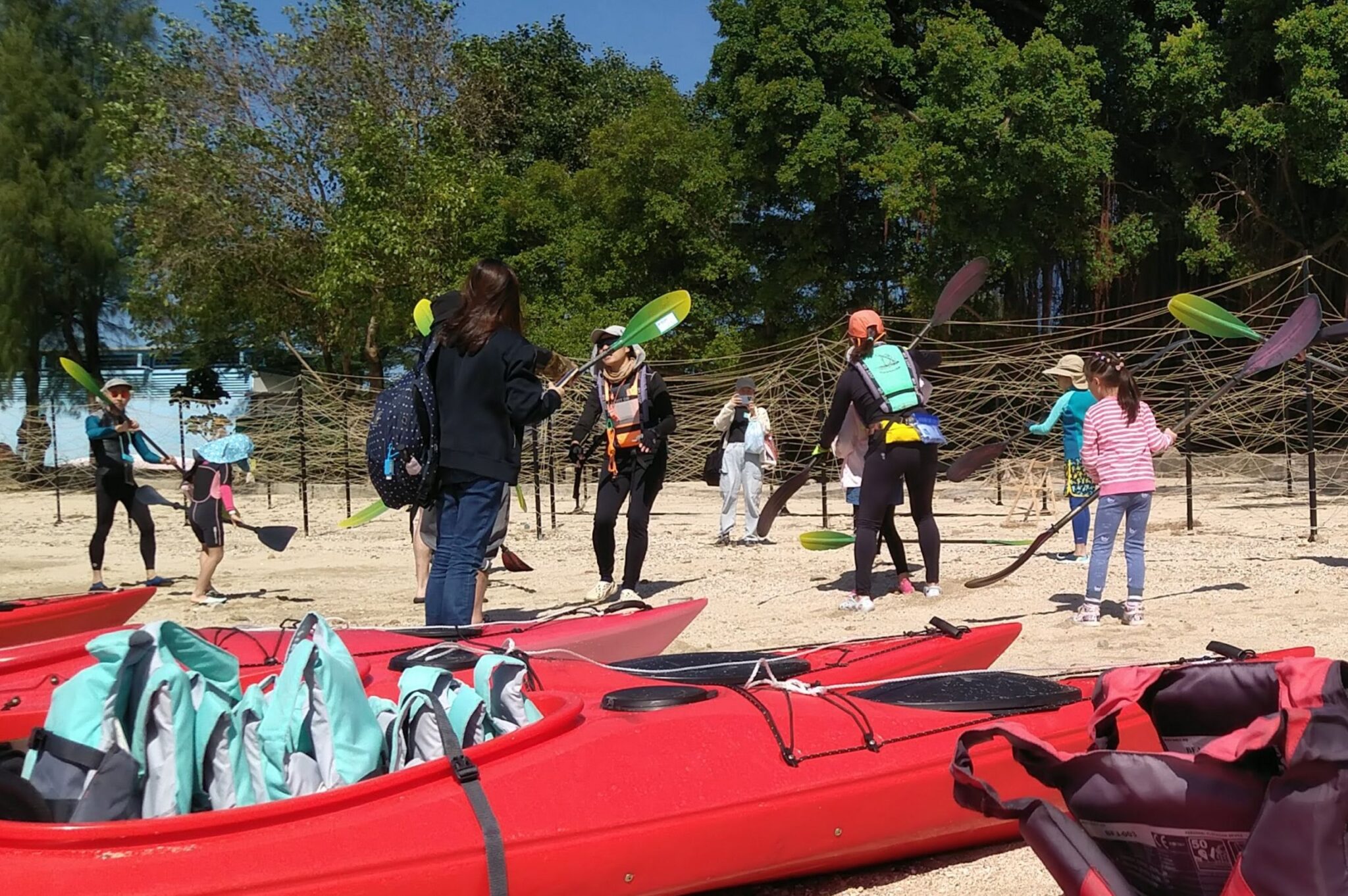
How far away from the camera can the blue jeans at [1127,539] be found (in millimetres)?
5555


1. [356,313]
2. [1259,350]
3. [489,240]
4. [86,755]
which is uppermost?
[489,240]

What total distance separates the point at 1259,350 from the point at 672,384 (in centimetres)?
1051

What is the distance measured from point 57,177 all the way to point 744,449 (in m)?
18.9

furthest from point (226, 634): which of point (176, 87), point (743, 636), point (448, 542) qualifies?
point (176, 87)

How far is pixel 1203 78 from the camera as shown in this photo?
14625 mm

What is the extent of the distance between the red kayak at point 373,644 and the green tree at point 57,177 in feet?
69.5

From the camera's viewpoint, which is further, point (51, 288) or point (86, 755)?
point (51, 288)

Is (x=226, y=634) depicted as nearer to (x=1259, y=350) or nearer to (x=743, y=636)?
(x=743, y=636)

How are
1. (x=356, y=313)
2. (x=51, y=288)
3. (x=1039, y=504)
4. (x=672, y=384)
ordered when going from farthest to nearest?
(x=51, y=288) < (x=356, y=313) < (x=672, y=384) < (x=1039, y=504)

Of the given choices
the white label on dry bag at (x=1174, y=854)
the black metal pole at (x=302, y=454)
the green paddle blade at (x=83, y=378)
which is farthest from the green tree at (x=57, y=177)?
the white label on dry bag at (x=1174, y=854)

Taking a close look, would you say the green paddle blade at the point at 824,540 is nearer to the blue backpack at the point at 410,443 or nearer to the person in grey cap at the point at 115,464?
the blue backpack at the point at 410,443

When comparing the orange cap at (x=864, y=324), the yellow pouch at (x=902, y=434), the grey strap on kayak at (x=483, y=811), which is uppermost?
the orange cap at (x=864, y=324)

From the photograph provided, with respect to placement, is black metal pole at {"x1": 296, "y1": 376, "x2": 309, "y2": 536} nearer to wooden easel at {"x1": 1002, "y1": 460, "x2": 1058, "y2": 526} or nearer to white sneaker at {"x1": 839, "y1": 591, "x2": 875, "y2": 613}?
wooden easel at {"x1": 1002, "y1": 460, "x2": 1058, "y2": 526}

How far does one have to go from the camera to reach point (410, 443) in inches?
171
